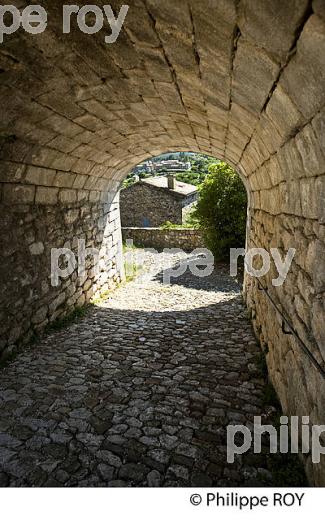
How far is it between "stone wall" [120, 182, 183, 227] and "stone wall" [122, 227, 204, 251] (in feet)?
23.4

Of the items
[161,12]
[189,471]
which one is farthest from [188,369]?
[161,12]

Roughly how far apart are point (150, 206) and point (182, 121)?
72.2ft

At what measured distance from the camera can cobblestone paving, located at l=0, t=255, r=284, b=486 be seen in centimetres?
251

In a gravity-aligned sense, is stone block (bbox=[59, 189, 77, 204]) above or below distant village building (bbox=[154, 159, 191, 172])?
below

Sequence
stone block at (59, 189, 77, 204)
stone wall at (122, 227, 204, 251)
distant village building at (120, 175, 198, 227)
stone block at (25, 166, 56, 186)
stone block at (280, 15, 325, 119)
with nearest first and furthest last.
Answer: stone block at (280, 15, 325, 119) < stone block at (25, 166, 56, 186) < stone block at (59, 189, 77, 204) < stone wall at (122, 227, 204, 251) < distant village building at (120, 175, 198, 227)

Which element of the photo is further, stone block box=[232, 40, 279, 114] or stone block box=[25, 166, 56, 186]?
stone block box=[25, 166, 56, 186]

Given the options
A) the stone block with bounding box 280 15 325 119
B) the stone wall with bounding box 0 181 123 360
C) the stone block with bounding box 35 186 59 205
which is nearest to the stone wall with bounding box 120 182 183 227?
A: the stone wall with bounding box 0 181 123 360

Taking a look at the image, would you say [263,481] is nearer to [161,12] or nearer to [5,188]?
[161,12]

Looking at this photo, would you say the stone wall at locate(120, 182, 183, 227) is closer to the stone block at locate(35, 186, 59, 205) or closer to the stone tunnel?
the stone tunnel

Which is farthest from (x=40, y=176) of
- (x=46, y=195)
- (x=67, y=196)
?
(x=67, y=196)

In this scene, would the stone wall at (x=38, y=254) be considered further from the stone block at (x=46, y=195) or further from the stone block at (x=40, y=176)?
the stone block at (x=40, y=176)

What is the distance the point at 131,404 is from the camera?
11.1 feet

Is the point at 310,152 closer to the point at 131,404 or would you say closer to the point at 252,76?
the point at 252,76
